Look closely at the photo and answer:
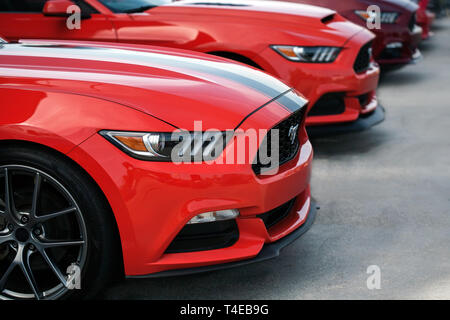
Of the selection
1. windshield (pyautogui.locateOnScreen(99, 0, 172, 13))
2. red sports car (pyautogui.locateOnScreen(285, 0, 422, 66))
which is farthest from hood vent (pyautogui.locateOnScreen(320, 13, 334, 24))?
red sports car (pyautogui.locateOnScreen(285, 0, 422, 66))

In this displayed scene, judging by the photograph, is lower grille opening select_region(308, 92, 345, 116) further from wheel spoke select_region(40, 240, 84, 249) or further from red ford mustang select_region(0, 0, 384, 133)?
wheel spoke select_region(40, 240, 84, 249)

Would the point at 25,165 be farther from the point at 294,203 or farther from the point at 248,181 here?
the point at 294,203

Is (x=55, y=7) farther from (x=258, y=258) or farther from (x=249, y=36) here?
(x=258, y=258)

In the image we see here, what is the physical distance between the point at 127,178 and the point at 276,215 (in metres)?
0.83

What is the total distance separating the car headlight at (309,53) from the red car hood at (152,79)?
5.19 ft

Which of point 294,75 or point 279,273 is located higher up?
point 294,75

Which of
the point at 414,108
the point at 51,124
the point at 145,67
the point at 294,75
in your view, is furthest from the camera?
the point at 414,108

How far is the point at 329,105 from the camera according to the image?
17.9ft

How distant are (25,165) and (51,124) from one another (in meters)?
0.22

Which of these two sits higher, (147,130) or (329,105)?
(147,130)

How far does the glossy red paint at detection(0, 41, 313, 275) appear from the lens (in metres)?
2.77

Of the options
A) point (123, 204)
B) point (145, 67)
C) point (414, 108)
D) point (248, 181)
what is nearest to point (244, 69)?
point (145, 67)

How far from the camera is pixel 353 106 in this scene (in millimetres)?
5500

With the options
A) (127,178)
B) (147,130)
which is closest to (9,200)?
(127,178)
